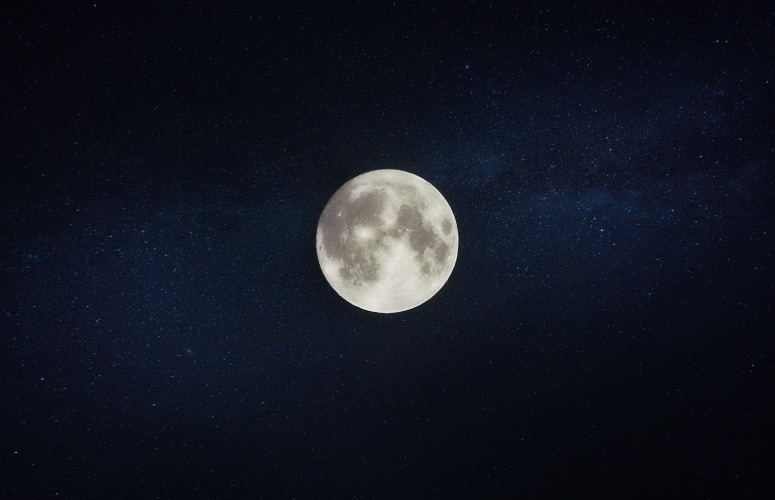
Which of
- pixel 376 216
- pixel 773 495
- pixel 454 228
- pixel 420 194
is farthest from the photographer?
pixel 773 495

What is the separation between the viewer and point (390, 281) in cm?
353

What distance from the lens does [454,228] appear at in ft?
12.8

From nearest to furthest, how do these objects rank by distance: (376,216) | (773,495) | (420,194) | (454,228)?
(376,216)
(420,194)
(454,228)
(773,495)

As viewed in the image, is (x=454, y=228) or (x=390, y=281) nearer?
(x=390, y=281)

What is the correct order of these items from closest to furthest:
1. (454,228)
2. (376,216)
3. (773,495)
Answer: (376,216) → (454,228) → (773,495)

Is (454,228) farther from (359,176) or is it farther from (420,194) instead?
(359,176)

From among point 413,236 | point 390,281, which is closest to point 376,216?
point 413,236

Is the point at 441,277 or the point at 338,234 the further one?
the point at 441,277

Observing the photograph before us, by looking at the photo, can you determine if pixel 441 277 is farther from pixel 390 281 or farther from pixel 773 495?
pixel 773 495

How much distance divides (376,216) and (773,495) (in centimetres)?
880

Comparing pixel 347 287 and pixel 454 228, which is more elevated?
pixel 454 228

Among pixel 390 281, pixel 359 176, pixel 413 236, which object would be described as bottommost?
pixel 390 281

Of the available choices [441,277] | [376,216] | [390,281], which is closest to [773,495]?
[441,277]

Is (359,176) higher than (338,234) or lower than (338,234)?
higher
